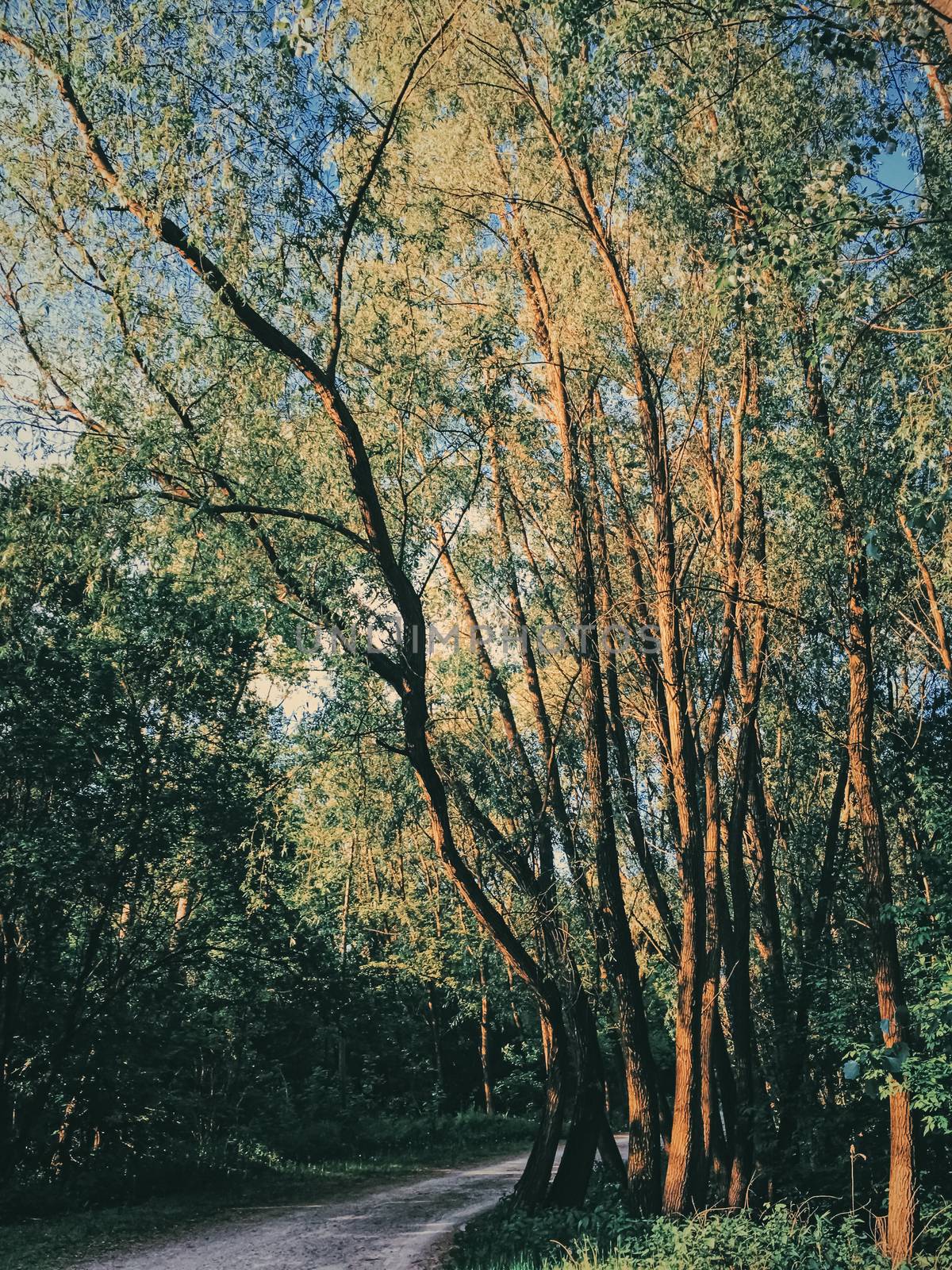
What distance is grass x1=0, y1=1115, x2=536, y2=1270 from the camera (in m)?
9.35

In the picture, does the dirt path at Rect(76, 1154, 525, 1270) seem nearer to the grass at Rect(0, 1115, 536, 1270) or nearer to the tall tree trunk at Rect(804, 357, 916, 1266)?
the grass at Rect(0, 1115, 536, 1270)

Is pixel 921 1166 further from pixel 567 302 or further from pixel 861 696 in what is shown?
pixel 567 302

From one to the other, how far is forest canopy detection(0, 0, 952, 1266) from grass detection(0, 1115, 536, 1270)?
35 cm

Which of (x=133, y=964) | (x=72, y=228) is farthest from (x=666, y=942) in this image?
(x=72, y=228)

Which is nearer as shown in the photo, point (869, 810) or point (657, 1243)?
point (657, 1243)

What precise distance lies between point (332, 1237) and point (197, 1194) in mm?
2952

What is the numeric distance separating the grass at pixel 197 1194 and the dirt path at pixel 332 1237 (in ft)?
1.47

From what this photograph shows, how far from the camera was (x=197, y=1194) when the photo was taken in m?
12.0

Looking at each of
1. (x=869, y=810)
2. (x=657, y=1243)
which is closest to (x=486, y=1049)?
(x=869, y=810)

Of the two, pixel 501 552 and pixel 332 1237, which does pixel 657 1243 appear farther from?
pixel 501 552

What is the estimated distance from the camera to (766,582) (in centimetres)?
1015

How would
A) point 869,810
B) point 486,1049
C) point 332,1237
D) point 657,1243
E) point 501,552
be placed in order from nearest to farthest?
1. point 657,1243
2. point 869,810
3. point 332,1237
4. point 501,552
5. point 486,1049

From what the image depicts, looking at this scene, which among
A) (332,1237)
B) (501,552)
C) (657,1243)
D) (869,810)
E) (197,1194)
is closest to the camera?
(657,1243)

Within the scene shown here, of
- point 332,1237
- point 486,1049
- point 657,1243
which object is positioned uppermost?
point 486,1049
